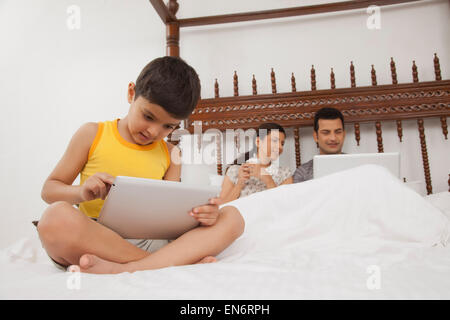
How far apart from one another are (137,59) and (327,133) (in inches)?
48.7

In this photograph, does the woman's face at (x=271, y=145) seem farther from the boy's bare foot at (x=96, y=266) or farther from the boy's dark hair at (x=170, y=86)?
the boy's bare foot at (x=96, y=266)

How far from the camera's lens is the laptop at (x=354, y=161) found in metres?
1.09

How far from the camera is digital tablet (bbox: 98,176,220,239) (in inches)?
22.7

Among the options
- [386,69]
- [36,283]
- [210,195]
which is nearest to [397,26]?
[386,69]

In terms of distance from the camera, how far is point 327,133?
1.56 m

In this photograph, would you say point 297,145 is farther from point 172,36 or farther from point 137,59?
point 137,59

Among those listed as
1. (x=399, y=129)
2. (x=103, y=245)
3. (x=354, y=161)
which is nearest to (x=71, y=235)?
(x=103, y=245)

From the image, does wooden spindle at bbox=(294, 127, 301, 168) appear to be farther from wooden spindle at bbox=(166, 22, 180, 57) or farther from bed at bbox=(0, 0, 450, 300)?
wooden spindle at bbox=(166, 22, 180, 57)

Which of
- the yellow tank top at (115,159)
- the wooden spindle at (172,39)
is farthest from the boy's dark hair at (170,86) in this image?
the wooden spindle at (172,39)

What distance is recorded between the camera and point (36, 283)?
1.51ft

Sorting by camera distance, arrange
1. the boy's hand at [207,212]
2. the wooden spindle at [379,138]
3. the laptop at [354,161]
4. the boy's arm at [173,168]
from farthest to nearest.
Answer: the wooden spindle at [379,138]
the laptop at [354,161]
the boy's arm at [173,168]
the boy's hand at [207,212]

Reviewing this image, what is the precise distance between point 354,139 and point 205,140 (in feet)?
2.69

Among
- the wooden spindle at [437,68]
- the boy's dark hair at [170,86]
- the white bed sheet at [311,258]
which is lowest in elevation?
the white bed sheet at [311,258]

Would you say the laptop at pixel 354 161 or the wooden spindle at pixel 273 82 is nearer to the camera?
the laptop at pixel 354 161
